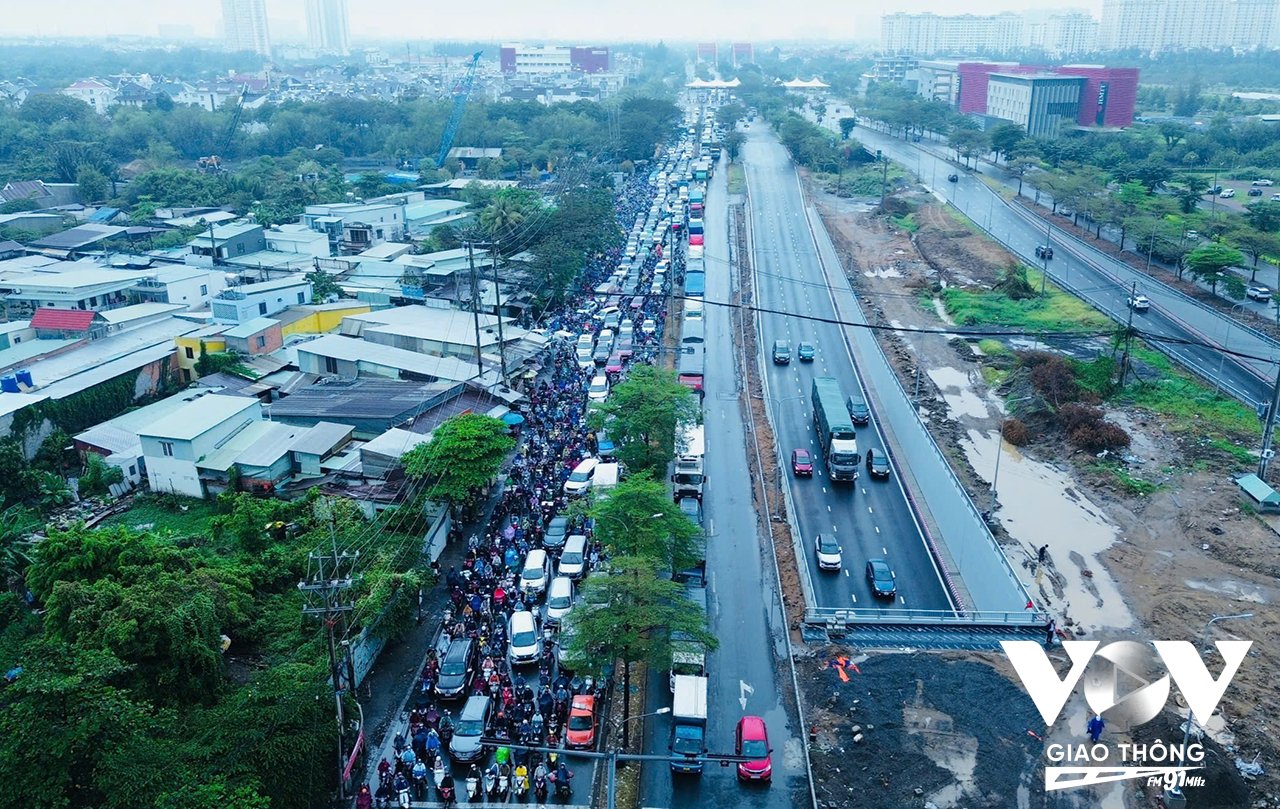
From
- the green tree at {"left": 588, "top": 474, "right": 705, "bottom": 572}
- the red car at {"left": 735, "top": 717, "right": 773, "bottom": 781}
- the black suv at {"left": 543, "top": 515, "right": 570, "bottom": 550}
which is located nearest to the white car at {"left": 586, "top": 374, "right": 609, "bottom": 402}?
the black suv at {"left": 543, "top": 515, "right": 570, "bottom": 550}

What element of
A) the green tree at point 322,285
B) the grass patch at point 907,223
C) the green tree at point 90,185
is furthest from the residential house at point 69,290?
the grass patch at point 907,223

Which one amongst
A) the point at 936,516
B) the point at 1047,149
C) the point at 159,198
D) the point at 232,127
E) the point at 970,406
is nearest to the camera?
the point at 936,516

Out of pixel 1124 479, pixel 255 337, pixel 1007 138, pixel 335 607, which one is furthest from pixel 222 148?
pixel 335 607

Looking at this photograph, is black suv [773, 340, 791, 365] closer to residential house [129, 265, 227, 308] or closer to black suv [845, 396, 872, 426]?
black suv [845, 396, 872, 426]

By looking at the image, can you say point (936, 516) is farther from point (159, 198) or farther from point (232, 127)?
point (232, 127)

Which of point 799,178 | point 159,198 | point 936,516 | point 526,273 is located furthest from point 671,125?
point 936,516
